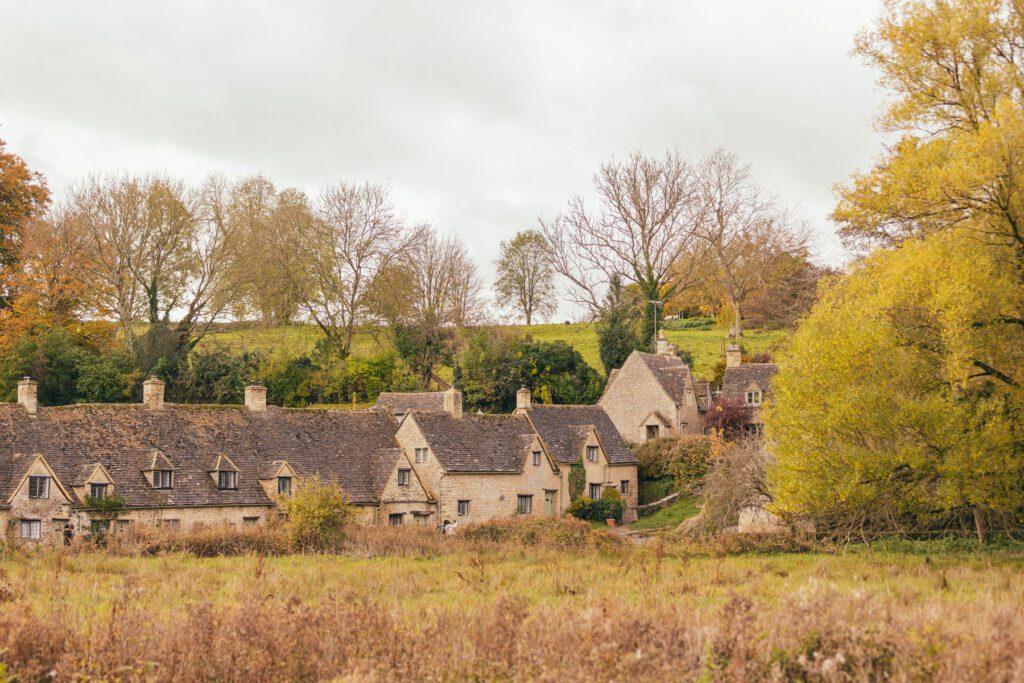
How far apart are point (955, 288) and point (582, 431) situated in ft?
109

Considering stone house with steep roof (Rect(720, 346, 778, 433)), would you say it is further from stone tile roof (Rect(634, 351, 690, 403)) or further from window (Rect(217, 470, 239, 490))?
window (Rect(217, 470, 239, 490))

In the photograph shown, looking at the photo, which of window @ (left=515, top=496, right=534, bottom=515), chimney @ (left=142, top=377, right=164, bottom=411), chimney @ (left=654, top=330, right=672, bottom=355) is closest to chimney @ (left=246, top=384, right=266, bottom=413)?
chimney @ (left=142, top=377, right=164, bottom=411)

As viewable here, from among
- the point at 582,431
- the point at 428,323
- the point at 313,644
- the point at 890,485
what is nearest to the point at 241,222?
the point at 428,323

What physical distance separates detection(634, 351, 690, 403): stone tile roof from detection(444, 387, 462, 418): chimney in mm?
15837

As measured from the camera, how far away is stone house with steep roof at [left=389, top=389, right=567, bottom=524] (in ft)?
162

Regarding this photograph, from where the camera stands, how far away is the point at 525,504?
169 feet

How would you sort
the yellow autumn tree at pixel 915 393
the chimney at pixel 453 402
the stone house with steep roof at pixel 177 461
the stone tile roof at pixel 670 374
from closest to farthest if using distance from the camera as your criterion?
the yellow autumn tree at pixel 915 393 < the stone house with steep roof at pixel 177 461 < the chimney at pixel 453 402 < the stone tile roof at pixel 670 374

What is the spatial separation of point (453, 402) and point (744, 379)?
67.9 feet

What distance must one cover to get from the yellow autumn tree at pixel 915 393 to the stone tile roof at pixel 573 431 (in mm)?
28282

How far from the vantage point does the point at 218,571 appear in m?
24.0

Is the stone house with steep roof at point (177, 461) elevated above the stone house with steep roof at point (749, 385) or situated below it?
below

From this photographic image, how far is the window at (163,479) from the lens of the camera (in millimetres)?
42397

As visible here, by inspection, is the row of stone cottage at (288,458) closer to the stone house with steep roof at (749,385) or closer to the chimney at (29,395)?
the chimney at (29,395)

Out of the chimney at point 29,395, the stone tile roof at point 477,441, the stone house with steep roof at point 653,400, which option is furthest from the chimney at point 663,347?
the chimney at point 29,395
